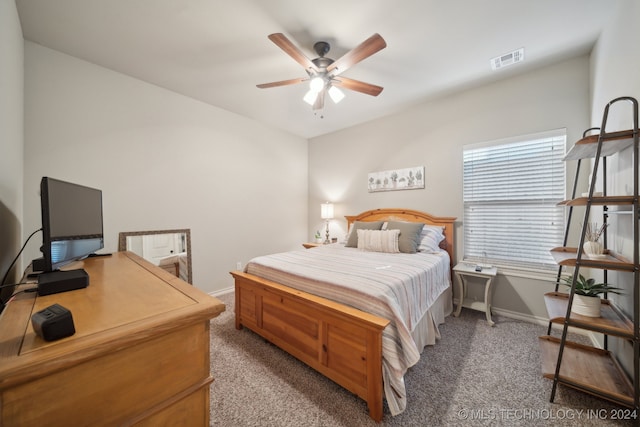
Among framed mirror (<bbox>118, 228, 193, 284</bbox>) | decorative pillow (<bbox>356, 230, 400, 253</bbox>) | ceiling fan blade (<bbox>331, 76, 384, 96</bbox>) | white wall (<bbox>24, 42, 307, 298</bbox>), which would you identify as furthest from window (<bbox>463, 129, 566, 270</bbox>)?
framed mirror (<bbox>118, 228, 193, 284</bbox>)

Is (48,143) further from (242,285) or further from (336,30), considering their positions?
(336,30)

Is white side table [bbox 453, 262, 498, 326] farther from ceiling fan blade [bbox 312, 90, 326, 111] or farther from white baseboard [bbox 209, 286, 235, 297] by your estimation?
white baseboard [bbox 209, 286, 235, 297]

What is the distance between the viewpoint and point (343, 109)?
11.4 feet

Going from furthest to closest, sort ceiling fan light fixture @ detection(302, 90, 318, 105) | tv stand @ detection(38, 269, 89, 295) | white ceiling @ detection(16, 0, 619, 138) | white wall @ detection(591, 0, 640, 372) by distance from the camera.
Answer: ceiling fan light fixture @ detection(302, 90, 318, 105) < white ceiling @ detection(16, 0, 619, 138) < white wall @ detection(591, 0, 640, 372) < tv stand @ detection(38, 269, 89, 295)

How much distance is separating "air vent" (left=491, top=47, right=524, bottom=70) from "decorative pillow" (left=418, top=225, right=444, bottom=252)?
6.01 feet

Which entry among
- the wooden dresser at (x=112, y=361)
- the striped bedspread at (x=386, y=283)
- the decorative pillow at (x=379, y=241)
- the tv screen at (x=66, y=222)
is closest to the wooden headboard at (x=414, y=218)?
the striped bedspread at (x=386, y=283)

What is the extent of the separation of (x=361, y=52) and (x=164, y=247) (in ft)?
9.66

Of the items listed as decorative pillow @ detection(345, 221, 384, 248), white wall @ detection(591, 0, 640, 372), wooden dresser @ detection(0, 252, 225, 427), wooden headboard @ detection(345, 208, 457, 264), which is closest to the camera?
wooden dresser @ detection(0, 252, 225, 427)

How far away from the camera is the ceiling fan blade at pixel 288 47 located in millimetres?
1664

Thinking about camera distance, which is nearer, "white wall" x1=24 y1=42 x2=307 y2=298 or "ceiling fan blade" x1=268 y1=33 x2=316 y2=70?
"ceiling fan blade" x1=268 y1=33 x2=316 y2=70

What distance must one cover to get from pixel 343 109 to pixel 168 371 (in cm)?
349

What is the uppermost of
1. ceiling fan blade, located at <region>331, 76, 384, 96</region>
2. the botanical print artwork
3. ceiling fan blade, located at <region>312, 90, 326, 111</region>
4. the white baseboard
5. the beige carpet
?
ceiling fan blade, located at <region>331, 76, 384, 96</region>

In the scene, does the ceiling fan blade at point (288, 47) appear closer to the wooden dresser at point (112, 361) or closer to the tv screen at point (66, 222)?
the tv screen at point (66, 222)

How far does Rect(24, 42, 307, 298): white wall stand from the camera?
→ 222 cm
